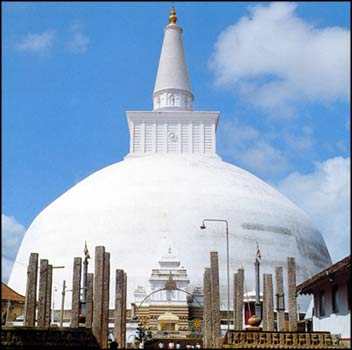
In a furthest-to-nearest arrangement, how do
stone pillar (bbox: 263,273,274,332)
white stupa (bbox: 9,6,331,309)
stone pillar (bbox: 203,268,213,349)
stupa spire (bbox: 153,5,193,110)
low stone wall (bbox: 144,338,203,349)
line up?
stupa spire (bbox: 153,5,193,110)
white stupa (bbox: 9,6,331,309)
low stone wall (bbox: 144,338,203,349)
stone pillar (bbox: 263,273,274,332)
stone pillar (bbox: 203,268,213,349)

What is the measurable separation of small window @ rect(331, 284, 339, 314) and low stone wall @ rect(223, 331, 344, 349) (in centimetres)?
623

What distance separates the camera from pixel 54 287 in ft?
135

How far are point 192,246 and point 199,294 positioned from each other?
10.2 feet

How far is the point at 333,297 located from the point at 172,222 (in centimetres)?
1791

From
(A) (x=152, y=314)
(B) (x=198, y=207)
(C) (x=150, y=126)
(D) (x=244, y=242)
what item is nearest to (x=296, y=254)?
(D) (x=244, y=242)

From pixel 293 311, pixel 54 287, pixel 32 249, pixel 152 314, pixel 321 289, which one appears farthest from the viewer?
pixel 32 249

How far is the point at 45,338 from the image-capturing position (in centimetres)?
1645

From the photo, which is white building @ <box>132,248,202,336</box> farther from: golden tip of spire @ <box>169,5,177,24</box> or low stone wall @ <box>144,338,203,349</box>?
golden tip of spire @ <box>169,5,177,24</box>

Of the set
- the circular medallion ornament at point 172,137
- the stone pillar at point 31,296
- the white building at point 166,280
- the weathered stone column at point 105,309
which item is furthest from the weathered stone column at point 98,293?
the circular medallion ornament at point 172,137

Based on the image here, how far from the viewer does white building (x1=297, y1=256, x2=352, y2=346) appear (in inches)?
876

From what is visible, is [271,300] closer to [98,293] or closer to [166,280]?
[98,293]

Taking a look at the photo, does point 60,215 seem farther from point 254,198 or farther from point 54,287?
point 254,198

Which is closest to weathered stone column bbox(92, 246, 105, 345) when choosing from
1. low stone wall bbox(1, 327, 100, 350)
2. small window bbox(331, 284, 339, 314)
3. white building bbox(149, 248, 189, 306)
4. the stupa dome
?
low stone wall bbox(1, 327, 100, 350)

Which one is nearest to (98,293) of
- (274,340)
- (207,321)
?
(207,321)
